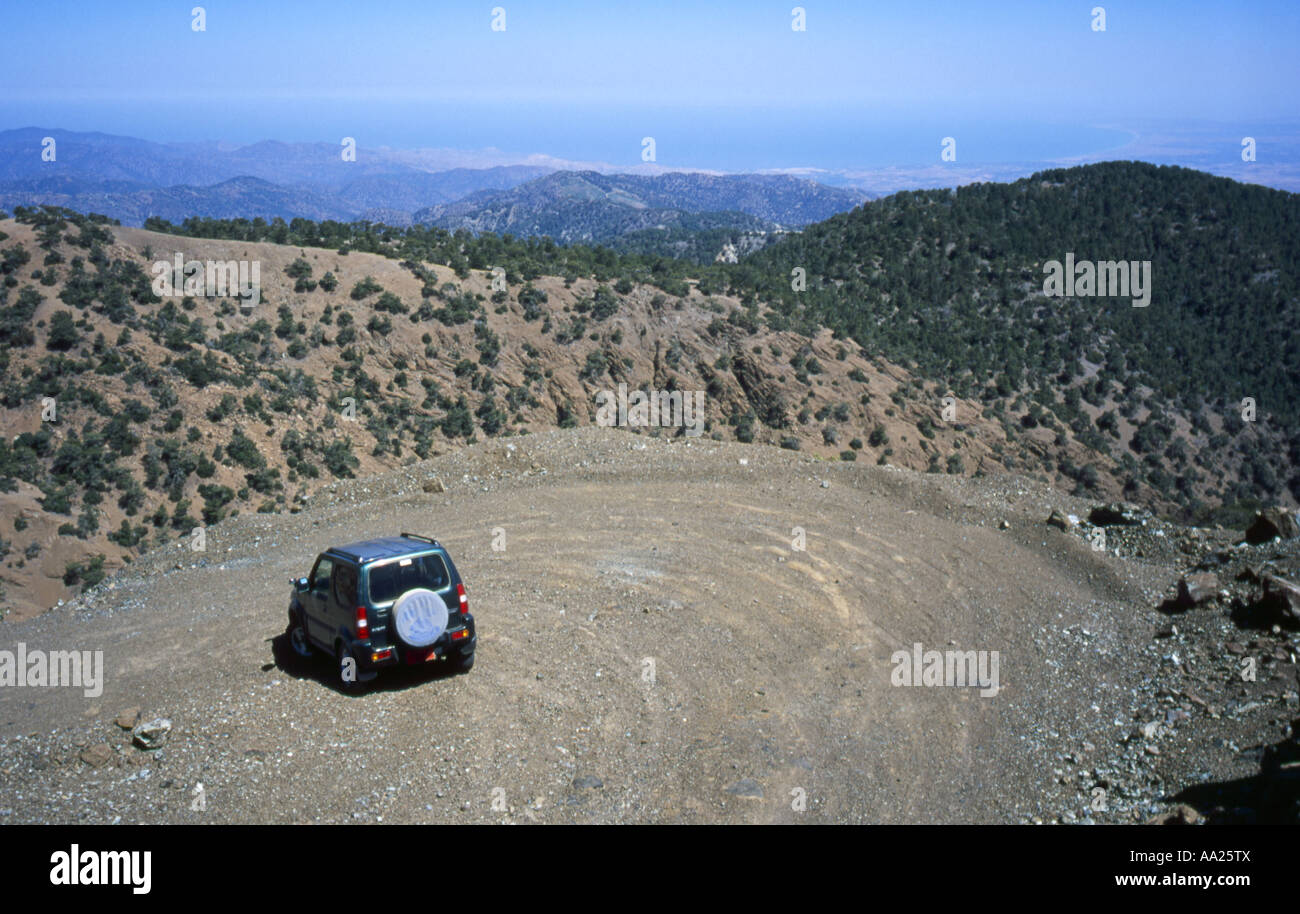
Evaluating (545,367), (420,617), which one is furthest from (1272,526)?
(545,367)

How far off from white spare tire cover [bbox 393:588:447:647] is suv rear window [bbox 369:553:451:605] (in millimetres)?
141

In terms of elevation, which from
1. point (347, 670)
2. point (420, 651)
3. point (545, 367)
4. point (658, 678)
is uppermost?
point (545, 367)

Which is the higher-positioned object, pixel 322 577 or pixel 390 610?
pixel 322 577

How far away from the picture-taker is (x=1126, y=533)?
13.6 metres

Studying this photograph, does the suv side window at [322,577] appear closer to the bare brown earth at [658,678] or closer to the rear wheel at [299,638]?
the rear wheel at [299,638]

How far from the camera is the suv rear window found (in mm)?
8844

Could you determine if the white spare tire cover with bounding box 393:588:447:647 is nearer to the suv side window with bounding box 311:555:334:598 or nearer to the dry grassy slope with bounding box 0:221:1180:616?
the suv side window with bounding box 311:555:334:598

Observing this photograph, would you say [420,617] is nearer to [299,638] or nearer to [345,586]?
[345,586]

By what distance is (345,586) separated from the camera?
29.7 ft

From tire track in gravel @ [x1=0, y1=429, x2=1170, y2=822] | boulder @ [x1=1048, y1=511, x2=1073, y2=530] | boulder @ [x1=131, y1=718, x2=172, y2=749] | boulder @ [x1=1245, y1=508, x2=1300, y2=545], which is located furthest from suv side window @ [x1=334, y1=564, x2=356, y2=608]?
boulder @ [x1=1245, y1=508, x2=1300, y2=545]

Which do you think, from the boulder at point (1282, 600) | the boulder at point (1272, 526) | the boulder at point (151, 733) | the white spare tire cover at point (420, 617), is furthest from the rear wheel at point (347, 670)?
the boulder at point (1272, 526)

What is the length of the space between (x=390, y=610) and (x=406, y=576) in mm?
396

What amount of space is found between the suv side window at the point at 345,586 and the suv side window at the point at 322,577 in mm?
209
